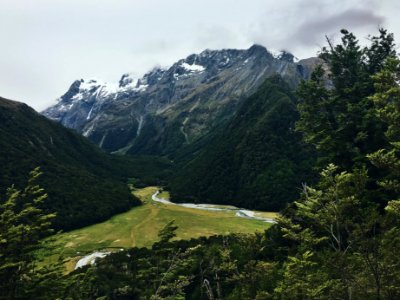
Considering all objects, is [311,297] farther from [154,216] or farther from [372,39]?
[154,216]

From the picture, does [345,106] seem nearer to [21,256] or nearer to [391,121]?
[391,121]

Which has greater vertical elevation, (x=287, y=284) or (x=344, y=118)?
(x=344, y=118)

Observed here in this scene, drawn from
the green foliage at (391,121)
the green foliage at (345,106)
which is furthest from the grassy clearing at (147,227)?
the green foliage at (391,121)

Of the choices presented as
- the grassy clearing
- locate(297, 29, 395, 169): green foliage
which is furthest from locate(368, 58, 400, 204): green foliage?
the grassy clearing

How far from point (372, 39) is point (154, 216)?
421 ft

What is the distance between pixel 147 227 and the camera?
15612cm

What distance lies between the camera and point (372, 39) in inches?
2749

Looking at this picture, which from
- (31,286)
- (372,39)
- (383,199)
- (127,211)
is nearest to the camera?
(31,286)

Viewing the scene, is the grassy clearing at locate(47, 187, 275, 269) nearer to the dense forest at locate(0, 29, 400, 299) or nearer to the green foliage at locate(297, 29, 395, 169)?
the green foliage at locate(297, 29, 395, 169)

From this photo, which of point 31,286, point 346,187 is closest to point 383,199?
point 346,187

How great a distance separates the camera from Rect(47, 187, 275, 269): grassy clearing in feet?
445

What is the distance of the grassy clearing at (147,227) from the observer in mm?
135500

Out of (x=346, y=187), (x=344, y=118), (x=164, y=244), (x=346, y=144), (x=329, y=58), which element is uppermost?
(x=329, y=58)

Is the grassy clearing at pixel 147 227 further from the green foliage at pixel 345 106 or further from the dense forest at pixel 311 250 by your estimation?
the dense forest at pixel 311 250
